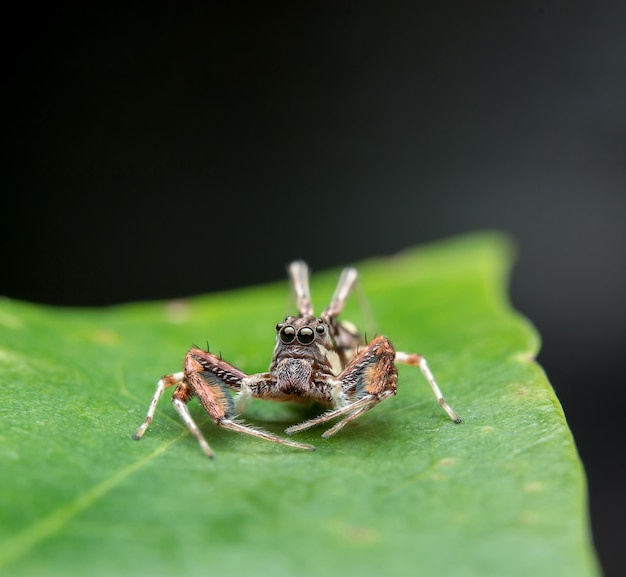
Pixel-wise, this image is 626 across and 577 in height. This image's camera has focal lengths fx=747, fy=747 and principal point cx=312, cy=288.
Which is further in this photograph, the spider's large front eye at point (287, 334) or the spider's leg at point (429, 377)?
the spider's large front eye at point (287, 334)

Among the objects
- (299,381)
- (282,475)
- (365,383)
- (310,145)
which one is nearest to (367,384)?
(365,383)

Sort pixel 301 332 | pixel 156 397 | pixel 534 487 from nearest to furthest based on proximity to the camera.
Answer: pixel 534 487, pixel 156 397, pixel 301 332

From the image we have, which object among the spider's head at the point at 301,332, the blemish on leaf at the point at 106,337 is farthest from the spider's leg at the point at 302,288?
the blemish on leaf at the point at 106,337

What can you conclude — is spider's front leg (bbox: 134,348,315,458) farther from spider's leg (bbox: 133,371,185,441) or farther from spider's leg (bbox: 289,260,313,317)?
spider's leg (bbox: 289,260,313,317)

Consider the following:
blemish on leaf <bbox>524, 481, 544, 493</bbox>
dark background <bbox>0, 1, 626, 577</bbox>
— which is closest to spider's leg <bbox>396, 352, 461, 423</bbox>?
blemish on leaf <bbox>524, 481, 544, 493</bbox>

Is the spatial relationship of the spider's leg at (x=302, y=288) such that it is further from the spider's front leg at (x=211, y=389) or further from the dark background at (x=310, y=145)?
the dark background at (x=310, y=145)

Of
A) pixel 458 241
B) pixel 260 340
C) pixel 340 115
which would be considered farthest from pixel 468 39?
pixel 260 340

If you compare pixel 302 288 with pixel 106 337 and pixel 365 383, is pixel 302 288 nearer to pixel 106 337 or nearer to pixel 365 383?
pixel 365 383

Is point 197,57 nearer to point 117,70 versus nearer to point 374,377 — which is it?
point 117,70
